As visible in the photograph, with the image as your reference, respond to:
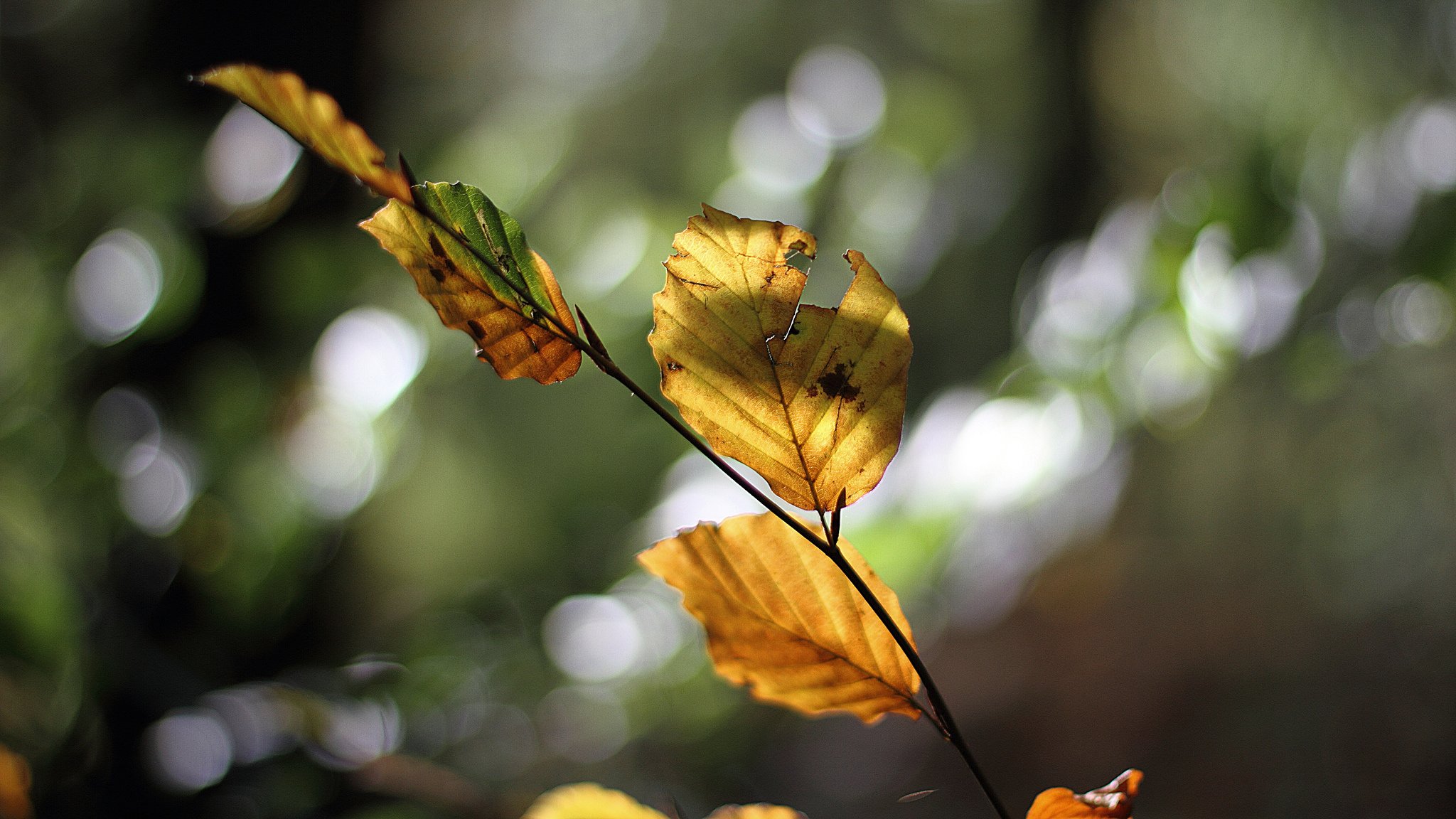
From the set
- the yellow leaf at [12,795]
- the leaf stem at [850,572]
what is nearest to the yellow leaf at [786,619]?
the leaf stem at [850,572]

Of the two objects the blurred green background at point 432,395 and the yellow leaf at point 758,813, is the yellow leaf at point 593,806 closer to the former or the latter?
the yellow leaf at point 758,813

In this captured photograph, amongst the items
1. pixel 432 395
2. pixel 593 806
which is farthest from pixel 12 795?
pixel 432 395

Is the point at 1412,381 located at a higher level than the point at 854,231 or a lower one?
higher

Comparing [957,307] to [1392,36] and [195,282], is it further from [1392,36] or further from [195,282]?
[195,282]

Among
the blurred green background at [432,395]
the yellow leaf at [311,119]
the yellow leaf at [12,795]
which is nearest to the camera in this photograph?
the yellow leaf at [311,119]

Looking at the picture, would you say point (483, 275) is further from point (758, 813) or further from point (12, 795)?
point (12, 795)

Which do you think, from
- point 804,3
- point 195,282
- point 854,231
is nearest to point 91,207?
point 195,282

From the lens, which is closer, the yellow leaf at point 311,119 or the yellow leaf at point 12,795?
the yellow leaf at point 311,119
